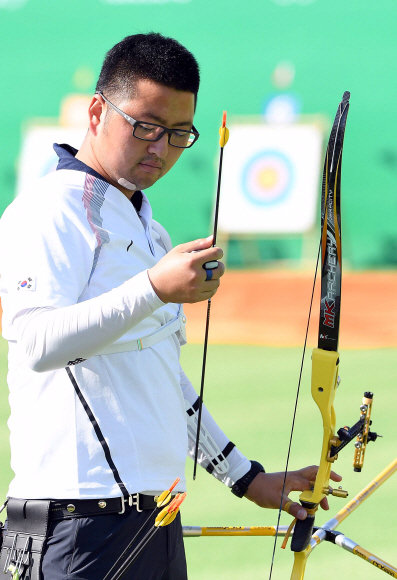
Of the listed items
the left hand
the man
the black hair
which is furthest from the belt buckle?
the black hair

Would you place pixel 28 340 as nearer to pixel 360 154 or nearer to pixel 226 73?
pixel 360 154

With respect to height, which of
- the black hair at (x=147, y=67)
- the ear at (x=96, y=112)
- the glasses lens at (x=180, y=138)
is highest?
the black hair at (x=147, y=67)

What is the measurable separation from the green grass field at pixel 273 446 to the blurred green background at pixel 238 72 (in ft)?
12.5

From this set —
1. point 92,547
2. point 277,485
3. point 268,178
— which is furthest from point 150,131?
point 268,178

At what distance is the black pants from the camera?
1.32 m

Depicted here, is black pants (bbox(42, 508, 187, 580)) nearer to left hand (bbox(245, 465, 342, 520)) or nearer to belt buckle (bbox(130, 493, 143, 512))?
belt buckle (bbox(130, 493, 143, 512))

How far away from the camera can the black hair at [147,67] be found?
4.67 ft

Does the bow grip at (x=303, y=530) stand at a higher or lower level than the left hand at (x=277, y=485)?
lower

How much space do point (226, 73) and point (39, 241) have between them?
9538mm

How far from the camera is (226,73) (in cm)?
1038

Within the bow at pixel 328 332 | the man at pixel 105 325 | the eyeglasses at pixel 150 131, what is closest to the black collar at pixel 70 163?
the man at pixel 105 325

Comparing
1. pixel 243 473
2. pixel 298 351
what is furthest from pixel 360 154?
pixel 243 473

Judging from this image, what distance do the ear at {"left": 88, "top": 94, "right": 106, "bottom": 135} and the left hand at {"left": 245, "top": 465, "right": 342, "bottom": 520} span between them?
84cm

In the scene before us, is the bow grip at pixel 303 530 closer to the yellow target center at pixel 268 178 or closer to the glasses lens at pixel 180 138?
the glasses lens at pixel 180 138
